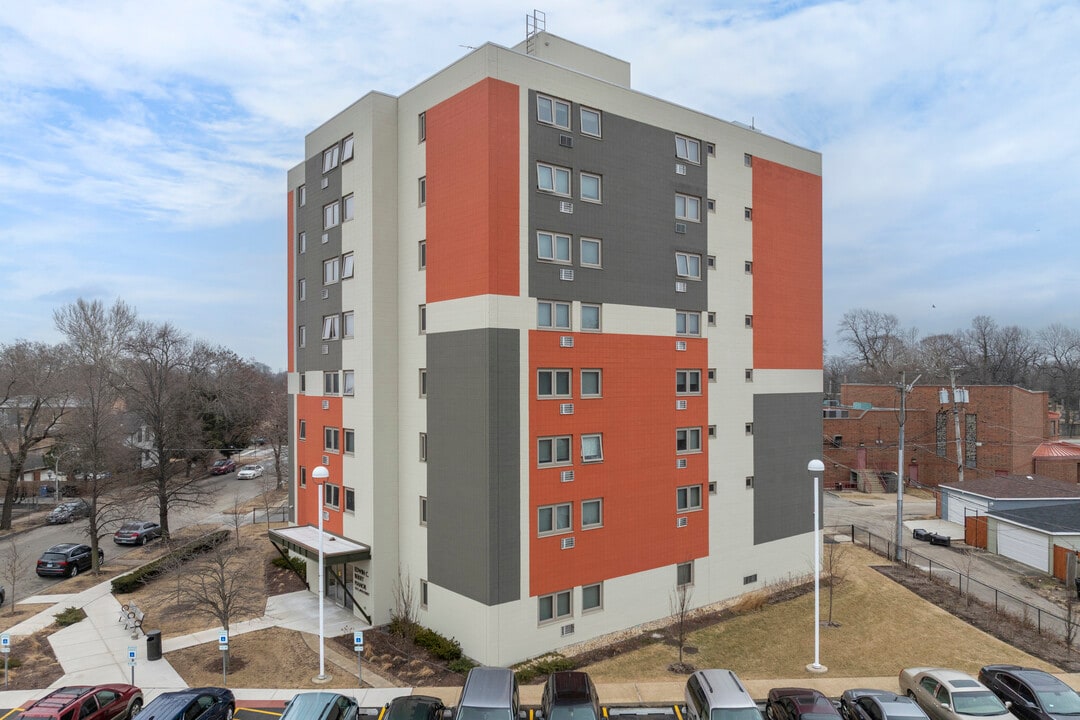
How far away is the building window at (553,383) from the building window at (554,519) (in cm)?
402

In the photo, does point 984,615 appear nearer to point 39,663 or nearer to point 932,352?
point 39,663

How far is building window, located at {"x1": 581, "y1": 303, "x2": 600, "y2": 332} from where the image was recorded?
23606mm

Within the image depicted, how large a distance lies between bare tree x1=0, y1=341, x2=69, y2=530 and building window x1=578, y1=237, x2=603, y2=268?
151 feet

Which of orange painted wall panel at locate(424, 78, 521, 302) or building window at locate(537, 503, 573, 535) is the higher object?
orange painted wall panel at locate(424, 78, 521, 302)

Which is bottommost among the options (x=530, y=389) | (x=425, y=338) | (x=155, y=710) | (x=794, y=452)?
(x=155, y=710)

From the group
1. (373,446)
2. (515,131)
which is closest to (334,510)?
(373,446)

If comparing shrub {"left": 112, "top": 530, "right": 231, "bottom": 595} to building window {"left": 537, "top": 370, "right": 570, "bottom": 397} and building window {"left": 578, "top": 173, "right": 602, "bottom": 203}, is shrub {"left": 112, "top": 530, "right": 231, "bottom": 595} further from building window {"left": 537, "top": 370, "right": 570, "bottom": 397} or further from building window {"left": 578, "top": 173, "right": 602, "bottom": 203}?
building window {"left": 578, "top": 173, "right": 602, "bottom": 203}

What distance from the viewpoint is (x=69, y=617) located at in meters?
→ 25.6

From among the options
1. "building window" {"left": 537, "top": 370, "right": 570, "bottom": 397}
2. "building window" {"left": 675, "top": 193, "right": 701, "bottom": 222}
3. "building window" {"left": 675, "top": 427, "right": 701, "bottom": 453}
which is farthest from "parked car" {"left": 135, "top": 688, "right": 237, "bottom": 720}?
"building window" {"left": 675, "top": 193, "right": 701, "bottom": 222}

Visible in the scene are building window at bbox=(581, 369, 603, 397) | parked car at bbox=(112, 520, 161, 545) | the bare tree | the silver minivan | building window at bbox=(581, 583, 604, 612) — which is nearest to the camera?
the silver minivan

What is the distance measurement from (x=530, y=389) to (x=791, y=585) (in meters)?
17.7

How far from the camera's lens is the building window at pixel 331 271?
27.3m

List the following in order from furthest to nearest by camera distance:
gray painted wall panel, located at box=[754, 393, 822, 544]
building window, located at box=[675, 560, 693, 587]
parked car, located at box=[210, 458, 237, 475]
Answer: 1. parked car, located at box=[210, 458, 237, 475]
2. gray painted wall panel, located at box=[754, 393, 822, 544]
3. building window, located at box=[675, 560, 693, 587]

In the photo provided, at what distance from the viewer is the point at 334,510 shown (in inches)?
1062
